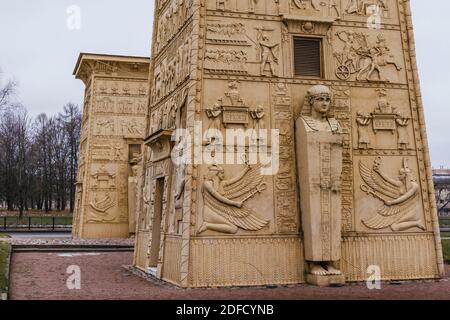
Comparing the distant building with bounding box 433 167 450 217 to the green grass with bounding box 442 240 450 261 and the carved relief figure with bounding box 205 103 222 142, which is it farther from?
the carved relief figure with bounding box 205 103 222 142

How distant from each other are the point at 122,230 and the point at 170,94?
14.4m

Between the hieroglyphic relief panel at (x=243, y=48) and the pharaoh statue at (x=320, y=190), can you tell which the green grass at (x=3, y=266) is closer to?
the hieroglyphic relief panel at (x=243, y=48)

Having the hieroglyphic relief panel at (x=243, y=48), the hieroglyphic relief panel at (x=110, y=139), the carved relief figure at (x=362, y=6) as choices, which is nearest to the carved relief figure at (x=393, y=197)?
the hieroglyphic relief panel at (x=243, y=48)

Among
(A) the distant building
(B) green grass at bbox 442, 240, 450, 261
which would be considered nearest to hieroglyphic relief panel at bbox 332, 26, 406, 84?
(B) green grass at bbox 442, 240, 450, 261

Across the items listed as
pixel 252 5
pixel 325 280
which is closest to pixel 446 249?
pixel 325 280

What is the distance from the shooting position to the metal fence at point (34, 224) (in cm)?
3588

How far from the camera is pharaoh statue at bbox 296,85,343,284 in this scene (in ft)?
38.3

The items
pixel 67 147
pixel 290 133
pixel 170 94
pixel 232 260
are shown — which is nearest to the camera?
pixel 232 260

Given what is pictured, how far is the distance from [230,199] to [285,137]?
78.7 inches

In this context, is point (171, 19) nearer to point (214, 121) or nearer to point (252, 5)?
point (252, 5)

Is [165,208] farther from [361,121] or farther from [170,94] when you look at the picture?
[361,121]

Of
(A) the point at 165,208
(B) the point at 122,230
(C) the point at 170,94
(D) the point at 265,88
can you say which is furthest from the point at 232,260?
(B) the point at 122,230
